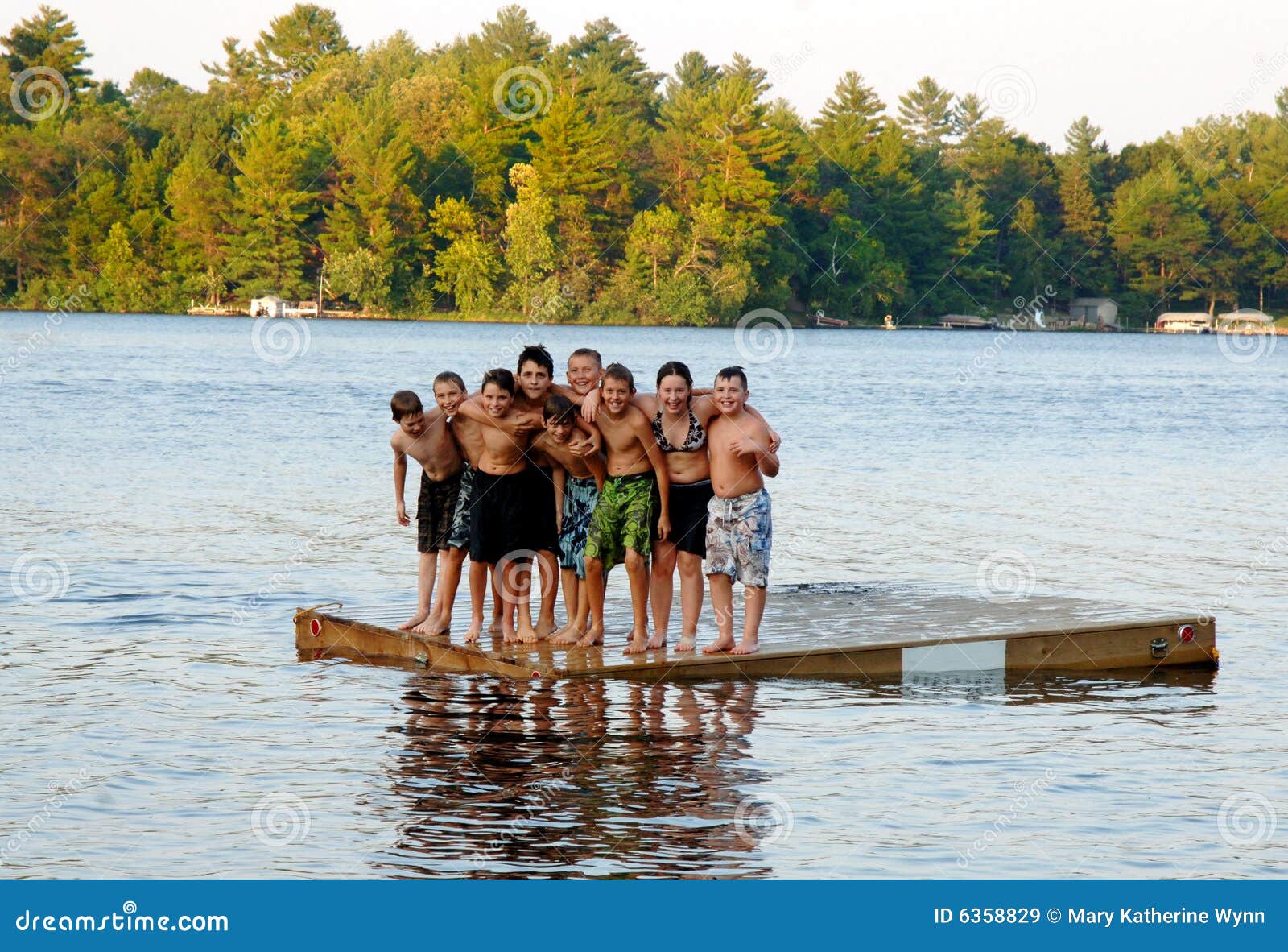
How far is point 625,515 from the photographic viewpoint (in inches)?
386

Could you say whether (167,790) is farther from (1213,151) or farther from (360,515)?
(1213,151)

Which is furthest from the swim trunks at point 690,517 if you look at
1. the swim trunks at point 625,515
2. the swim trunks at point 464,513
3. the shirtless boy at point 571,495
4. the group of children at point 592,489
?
the swim trunks at point 464,513

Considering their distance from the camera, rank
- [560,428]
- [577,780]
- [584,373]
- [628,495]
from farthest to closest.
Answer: [628,495] → [584,373] → [560,428] → [577,780]

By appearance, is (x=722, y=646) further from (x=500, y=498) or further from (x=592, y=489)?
(x=500, y=498)

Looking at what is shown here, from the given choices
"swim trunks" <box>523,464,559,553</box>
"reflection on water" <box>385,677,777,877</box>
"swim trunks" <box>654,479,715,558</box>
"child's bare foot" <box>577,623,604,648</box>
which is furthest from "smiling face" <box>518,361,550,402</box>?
"reflection on water" <box>385,677,777,877</box>

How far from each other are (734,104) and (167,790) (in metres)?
84.3

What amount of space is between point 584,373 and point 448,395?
2.93 feet

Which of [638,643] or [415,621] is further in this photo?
[415,621]

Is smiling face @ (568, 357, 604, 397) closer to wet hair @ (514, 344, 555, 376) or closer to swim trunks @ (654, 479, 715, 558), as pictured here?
wet hair @ (514, 344, 555, 376)

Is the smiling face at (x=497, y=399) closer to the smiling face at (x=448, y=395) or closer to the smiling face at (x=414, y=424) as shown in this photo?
the smiling face at (x=448, y=395)

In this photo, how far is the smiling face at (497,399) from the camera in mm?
9617

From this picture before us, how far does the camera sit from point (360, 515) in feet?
64.4

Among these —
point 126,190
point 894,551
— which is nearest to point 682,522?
point 894,551

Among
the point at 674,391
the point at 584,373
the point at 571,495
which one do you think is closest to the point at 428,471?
the point at 571,495
